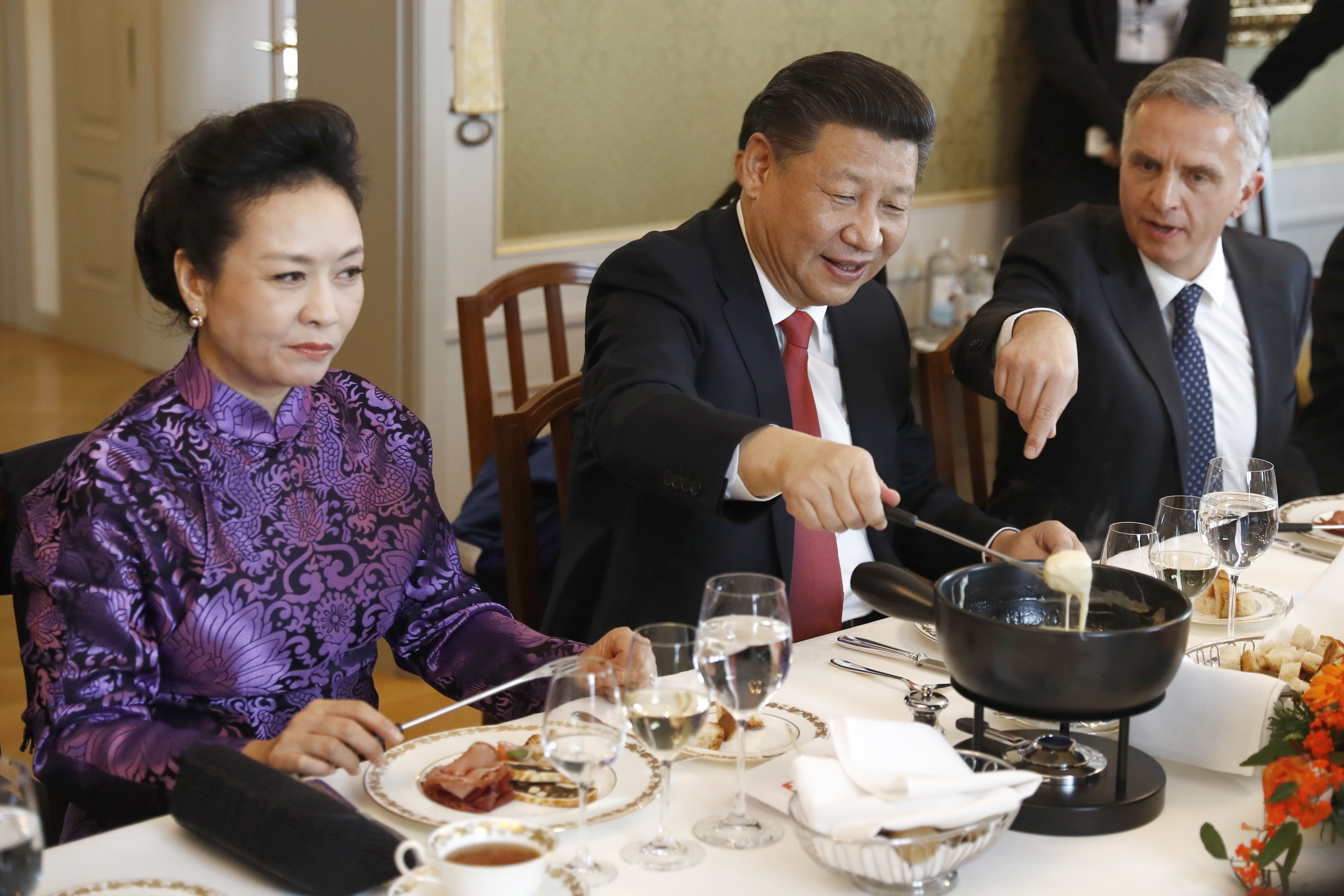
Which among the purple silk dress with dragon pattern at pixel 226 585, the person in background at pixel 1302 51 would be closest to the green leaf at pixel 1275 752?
the purple silk dress with dragon pattern at pixel 226 585

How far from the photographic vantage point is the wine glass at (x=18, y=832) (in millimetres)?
874

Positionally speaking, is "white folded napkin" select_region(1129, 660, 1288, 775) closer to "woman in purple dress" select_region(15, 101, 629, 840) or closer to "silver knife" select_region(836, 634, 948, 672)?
"silver knife" select_region(836, 634, 948, 672)

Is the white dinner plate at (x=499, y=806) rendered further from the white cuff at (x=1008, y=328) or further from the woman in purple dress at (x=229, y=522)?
the white cuff at (x=1008, y=328)

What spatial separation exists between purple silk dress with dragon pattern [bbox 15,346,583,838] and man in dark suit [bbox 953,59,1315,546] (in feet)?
3.76

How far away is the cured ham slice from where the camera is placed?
1.14m

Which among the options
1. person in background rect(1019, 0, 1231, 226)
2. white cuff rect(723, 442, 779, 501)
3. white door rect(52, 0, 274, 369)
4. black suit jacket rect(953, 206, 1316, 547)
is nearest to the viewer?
white cuff rect(723, 442, 779, 501)

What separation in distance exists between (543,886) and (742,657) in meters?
0.23

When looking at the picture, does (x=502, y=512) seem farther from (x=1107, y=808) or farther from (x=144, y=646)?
(x=1107, y=808)

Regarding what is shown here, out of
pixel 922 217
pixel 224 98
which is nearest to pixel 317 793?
pixel 922 217

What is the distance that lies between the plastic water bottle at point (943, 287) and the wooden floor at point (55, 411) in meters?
2.14

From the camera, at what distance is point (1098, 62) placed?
4.45m

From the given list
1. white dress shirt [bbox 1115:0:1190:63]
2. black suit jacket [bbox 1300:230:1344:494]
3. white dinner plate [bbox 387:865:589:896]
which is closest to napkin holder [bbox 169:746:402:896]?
white dinner plate [bbox 387:865:589:896]

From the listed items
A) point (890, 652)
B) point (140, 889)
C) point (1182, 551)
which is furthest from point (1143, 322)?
point (140, 889)

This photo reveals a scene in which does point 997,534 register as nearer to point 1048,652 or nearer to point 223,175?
point 1048,652
